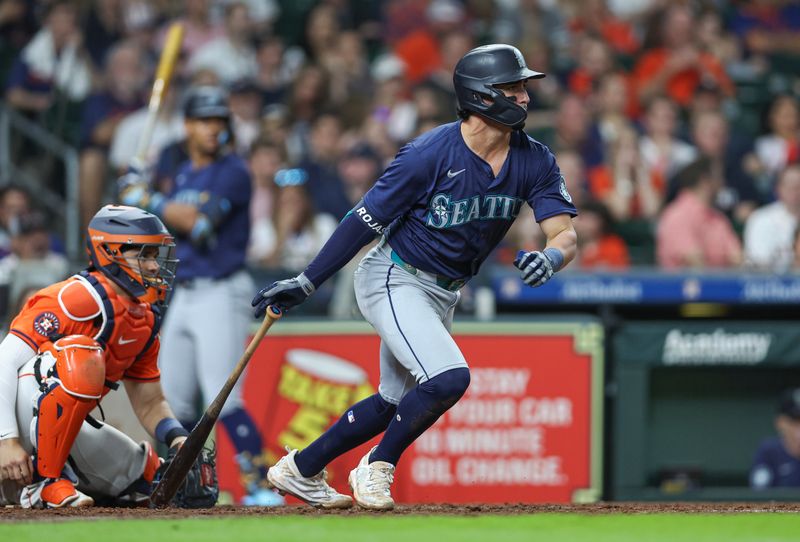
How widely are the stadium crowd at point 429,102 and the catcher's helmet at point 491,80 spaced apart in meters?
3.74

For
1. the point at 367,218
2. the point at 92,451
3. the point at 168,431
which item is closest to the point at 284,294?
the point at 367,218

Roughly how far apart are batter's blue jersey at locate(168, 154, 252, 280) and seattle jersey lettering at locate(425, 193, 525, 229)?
8.03 ft

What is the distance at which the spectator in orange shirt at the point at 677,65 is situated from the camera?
11805 mm

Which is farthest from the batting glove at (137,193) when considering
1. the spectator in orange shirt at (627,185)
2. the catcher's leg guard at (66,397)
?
the spectator in orange shirt at (627,185)

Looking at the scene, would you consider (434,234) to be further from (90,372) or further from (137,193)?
(137,193)

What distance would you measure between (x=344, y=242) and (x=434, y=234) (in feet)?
1.14

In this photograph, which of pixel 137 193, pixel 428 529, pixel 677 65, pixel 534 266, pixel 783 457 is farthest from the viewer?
pixel 677 65

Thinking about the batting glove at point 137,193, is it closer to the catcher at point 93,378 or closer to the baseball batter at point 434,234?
the catcher at point 93,378

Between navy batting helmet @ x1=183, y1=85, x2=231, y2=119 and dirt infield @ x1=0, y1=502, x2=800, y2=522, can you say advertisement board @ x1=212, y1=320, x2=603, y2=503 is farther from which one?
dirt infield @ x1=0, y1=502, x2=800, y2=522

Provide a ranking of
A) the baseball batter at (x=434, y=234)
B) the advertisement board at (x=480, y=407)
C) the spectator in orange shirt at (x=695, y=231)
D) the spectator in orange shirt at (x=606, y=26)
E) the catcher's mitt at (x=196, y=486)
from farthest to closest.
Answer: the spectator in orange shirt at (x=606, y=26) → the spectator in orange shirt at (x=695, y=231) → the advertisement board at (x=480, y=407) → the catcher's mitt at (x=196, y=486) → the baseball batter at (x=434, y=234)

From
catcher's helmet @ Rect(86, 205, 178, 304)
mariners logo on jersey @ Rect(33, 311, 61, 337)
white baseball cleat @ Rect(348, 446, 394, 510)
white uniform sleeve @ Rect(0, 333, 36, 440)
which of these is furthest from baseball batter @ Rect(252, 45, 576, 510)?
white uniform sleeve @ Rect(0, 333, 36, 440)

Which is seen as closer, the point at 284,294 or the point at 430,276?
the point at 284,294

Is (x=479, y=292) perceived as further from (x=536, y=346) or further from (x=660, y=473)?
(x=660, y=473)

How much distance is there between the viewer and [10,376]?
5.49 meters
